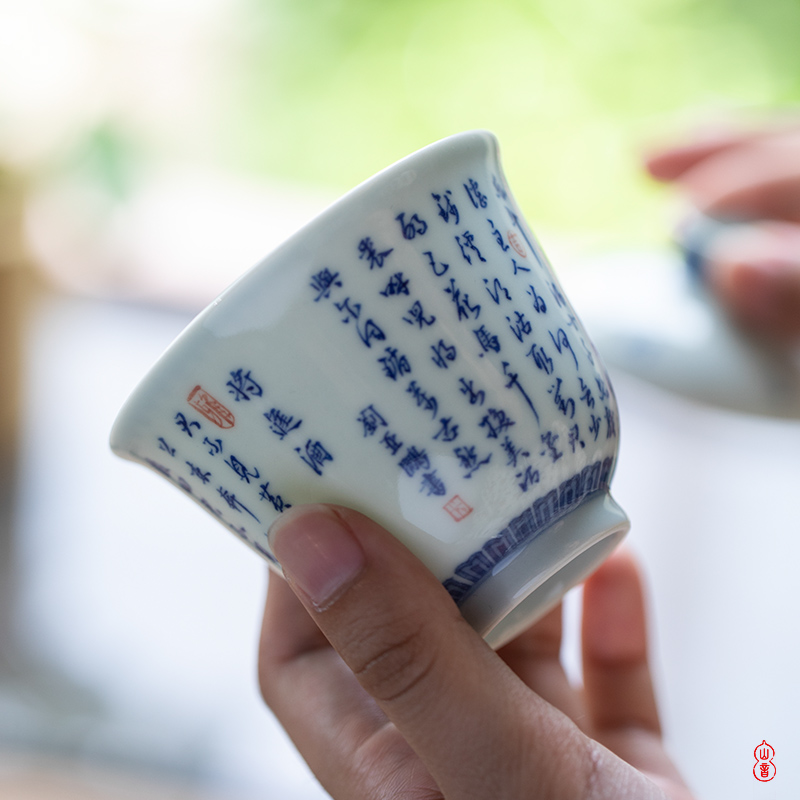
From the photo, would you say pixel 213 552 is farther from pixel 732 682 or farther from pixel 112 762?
pixel 732 682

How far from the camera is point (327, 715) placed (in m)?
0.51

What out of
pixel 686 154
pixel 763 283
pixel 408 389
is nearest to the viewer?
pixel 408 389

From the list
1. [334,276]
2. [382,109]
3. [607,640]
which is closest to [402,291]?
[334,276]

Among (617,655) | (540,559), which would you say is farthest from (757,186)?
(540,559)

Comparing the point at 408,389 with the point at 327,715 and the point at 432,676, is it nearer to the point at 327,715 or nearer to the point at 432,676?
the point at 432,676

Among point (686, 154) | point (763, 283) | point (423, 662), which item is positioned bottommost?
point (423, 662)

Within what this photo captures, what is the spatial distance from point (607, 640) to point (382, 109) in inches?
39.9

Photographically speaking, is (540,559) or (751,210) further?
(751,210)

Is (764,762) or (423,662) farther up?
(423,662)

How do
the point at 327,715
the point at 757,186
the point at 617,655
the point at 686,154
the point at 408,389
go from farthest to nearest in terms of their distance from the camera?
the point at 686,154 < the point at 757,186 < the point at 617,655 < the point at 327,715 < the point at 408,389

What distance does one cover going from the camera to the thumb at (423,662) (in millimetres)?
321

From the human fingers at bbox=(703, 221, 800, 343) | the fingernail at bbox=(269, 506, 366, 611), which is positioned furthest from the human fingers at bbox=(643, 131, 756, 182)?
the fingernail at bbox=(269, 506, 366, 611)

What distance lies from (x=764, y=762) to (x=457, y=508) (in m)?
0.51

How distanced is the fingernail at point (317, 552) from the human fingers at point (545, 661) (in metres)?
0.31
